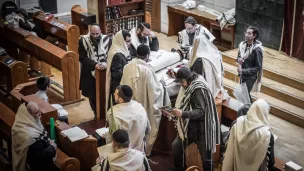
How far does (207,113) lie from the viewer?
571 centimetres

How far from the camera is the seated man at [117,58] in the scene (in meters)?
6.91

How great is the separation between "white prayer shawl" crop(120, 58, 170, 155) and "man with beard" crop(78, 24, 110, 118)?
1.00m

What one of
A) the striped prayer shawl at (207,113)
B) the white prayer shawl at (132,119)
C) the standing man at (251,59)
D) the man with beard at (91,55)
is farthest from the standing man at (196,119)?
the man with beard at (91,55)

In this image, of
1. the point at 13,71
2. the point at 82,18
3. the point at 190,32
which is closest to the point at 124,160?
the point at 190,32

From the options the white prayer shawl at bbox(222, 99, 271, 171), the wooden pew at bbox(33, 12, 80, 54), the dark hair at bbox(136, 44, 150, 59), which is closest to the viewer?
the white prayer shawl at bbox(222, 99, 271, 171)

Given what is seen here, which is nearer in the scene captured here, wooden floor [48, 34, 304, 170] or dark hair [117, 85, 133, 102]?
dark hair [117, 85, 133, 102]

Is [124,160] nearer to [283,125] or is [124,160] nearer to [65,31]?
[283,125]

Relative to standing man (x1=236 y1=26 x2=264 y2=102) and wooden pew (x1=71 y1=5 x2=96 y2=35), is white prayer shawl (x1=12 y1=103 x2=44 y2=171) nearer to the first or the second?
standing man (x1=236 y1=26 x2=264 y2=102)

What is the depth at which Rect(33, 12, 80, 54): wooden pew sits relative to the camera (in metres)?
9.62

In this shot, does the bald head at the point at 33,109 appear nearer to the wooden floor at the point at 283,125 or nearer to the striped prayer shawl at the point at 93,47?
the wooden floor at the point at 283,125

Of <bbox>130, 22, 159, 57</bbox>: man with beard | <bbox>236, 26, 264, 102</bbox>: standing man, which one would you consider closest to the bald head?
<bbox>130, 22, 159, 57</bbox>: man with beard

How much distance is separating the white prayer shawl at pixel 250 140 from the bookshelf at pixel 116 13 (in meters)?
5.01

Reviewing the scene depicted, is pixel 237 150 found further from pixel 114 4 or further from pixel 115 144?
pixel 114 4

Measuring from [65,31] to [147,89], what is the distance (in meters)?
3.59
